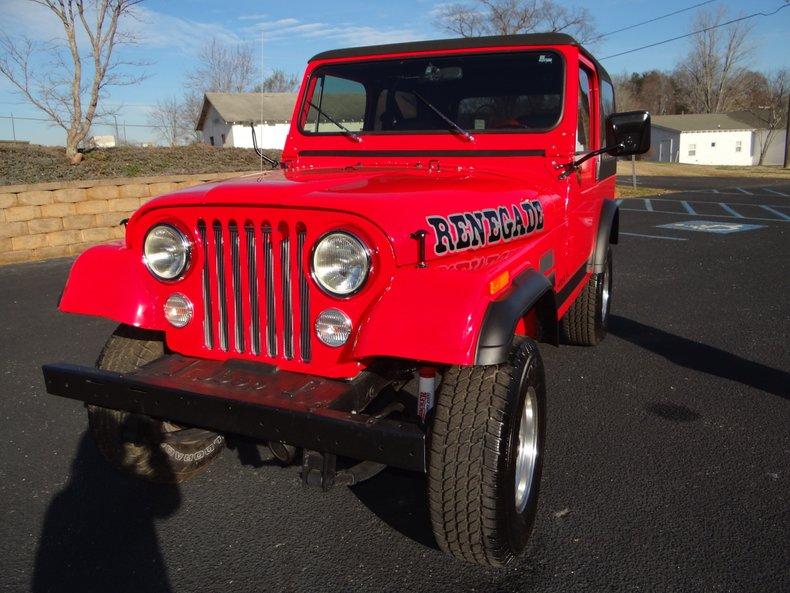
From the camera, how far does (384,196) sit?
7.95ft

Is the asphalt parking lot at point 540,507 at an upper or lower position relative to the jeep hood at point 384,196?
lower

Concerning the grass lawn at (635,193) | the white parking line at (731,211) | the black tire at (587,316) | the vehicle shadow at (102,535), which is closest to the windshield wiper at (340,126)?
the black tire at (587,316)

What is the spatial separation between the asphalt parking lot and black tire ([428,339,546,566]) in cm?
26

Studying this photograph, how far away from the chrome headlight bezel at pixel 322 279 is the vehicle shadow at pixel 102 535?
1.21 metres

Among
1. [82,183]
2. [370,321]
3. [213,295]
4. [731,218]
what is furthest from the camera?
[731,218]

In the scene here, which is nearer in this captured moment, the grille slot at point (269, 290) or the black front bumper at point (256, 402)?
the black front bumper at point (256, 402)

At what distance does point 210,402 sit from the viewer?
2.22 metres

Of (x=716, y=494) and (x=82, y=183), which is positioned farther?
(x=82, y=183)

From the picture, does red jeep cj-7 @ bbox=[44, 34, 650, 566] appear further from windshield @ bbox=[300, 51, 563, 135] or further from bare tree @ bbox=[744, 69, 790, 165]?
bare tree @ bbox=[744, 69, 790, 165]

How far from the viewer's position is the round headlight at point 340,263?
228 centimetres

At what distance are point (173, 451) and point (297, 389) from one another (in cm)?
102

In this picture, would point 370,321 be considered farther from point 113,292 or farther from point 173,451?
point 173,451

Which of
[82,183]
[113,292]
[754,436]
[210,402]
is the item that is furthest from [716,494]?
[82,183]

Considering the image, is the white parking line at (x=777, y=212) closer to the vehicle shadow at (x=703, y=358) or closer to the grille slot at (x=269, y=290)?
the vehicle shadow at (x=703, y=358)
